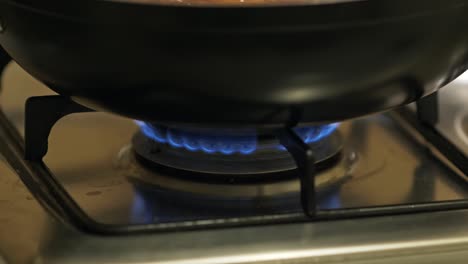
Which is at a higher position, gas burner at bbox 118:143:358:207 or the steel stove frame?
the steel stove frame

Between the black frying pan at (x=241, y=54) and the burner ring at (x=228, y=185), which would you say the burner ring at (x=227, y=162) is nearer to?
the burner ring at (x=228, y=185)

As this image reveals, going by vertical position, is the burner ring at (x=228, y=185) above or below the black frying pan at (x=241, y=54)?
below

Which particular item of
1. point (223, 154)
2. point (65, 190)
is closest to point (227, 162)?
point (223, 154)

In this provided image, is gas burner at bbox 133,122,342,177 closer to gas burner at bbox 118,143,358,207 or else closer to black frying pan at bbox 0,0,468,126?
gas burner at bbox 118,143,358,207

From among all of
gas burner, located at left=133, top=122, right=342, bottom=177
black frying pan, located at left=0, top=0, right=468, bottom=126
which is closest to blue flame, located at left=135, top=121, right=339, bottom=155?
gas burner, located at left=133, top=122, right=342, bottom=177

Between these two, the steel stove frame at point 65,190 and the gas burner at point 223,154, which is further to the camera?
the gas burner at point 223,154

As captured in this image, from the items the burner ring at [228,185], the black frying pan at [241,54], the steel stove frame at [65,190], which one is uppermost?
the black frying pan at [241,54]

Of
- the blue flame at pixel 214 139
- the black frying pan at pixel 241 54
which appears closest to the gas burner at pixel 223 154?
the blue flame at pixel 214 139
